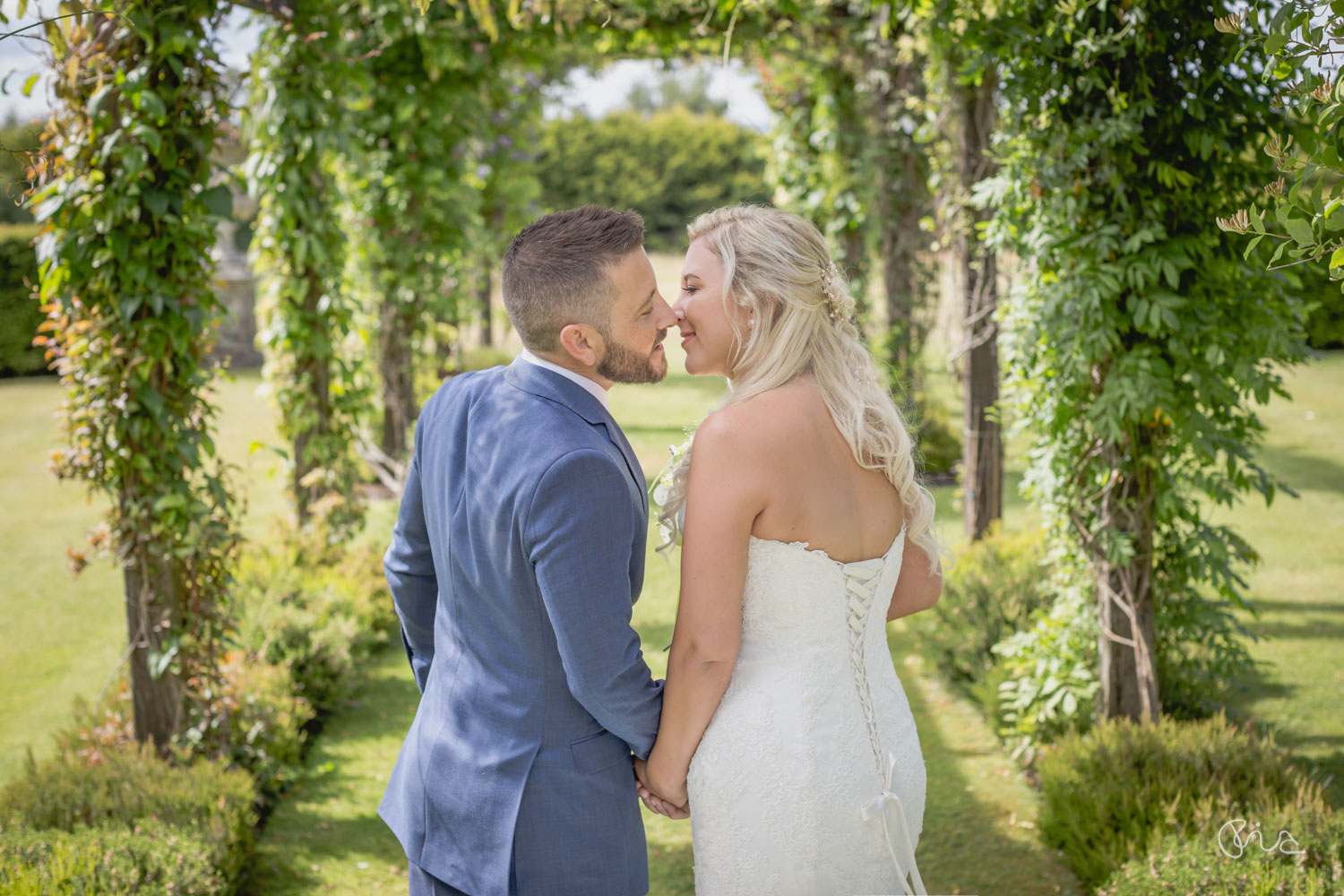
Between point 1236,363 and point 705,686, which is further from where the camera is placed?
point 1236,363

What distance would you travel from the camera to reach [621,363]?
6.24ft

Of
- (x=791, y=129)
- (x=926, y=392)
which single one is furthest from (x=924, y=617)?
(x=791, y=129)

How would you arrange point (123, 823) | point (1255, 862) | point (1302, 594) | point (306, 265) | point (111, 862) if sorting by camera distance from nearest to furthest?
1. point (1255, 862)
2. point (111, 862)
3. point (123, 823)
4. point (306, 265)
5. point (1302, 594)

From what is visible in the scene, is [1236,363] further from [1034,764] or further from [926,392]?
[926,392]

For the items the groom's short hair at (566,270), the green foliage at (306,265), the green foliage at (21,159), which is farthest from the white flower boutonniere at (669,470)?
the green foliage at (306,265)

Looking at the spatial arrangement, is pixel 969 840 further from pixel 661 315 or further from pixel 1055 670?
pixel 661 315

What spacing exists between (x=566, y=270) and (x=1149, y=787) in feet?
8.06

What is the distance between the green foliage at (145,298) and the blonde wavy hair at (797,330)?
214 centimetres

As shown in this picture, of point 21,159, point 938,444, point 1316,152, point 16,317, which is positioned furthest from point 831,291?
point 16,317

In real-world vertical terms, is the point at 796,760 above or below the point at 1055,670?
above

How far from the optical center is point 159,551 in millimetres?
3488

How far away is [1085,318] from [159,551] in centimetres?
325

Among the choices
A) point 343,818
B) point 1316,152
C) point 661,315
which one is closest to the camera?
point 1316,152

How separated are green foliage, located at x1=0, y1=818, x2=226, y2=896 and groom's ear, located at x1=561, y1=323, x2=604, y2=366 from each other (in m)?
1.96
